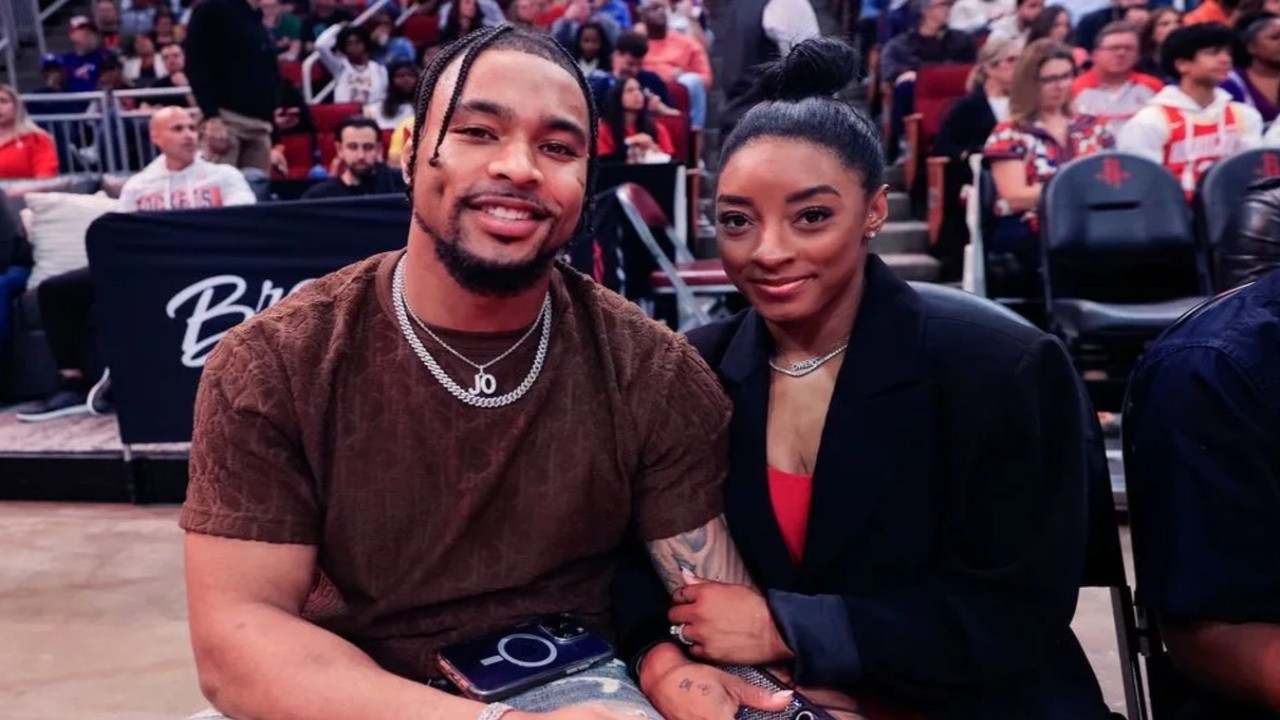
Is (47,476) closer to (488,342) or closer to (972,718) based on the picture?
(488,342)

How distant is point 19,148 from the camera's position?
7949mm

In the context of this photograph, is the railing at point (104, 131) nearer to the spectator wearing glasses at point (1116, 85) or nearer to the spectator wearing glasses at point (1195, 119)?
the spectator wearing glasses at point (1116, 85)

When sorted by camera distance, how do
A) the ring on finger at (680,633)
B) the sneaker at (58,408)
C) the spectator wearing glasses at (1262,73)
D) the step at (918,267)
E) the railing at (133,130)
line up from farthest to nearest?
the railing at (133,130)
the step at (918,267)
the spectator wearing glasses at (1262,73)
the sneaker at (58,408)
the ring on finger at (680,633)

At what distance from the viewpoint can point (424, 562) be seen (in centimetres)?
171

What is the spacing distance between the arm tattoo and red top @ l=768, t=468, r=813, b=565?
0.08 m

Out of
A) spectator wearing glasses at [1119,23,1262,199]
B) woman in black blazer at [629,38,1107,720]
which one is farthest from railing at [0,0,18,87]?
woman in black blazer at [629,38,1107,720]

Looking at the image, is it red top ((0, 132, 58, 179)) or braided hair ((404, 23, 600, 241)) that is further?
red top ((0, 132, 58, 179))

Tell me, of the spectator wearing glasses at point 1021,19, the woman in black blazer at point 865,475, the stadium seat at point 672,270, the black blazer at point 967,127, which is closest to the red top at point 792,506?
the woman in black blazer at point 865,475

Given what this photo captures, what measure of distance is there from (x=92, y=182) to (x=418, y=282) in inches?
287

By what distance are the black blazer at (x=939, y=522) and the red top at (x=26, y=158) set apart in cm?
753

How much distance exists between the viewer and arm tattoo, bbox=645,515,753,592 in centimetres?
178

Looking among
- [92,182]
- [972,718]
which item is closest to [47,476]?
[92,182]

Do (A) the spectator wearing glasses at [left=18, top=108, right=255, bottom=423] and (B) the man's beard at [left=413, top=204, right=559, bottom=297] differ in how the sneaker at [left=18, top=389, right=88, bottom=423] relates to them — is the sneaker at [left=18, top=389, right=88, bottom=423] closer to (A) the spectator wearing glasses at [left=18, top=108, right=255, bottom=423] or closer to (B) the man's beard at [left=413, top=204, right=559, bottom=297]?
(A) the spectator wearing glasses at [left=18, top=108, right=255, bottom=423]

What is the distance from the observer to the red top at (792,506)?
5.80 feet
